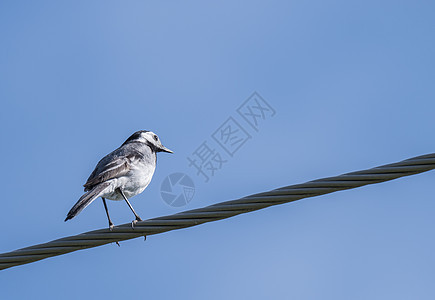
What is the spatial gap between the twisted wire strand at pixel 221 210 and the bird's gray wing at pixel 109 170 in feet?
10.9

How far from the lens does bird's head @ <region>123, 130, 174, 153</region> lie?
11.7 m

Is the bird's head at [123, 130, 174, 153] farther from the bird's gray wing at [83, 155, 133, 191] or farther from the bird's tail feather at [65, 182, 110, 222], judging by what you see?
the bird's tail feather at [65, 182, 110, 222]

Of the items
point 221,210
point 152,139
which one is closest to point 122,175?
point 152,139

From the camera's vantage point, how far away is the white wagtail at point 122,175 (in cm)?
900

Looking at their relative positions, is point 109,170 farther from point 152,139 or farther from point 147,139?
point 152,139

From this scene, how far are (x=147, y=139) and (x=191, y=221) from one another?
652 centimetres

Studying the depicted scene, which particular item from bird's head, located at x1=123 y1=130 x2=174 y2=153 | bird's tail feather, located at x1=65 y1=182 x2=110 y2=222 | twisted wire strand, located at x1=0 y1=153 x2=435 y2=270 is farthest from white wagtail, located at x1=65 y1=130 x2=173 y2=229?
twisted wire strand, located at x1=0 y1=153 x2=435 y2=270

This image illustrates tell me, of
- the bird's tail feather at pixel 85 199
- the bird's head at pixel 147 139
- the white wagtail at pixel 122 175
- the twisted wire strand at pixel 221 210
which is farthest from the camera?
the bird's head at pixel 147 139

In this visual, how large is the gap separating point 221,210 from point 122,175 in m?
4.41

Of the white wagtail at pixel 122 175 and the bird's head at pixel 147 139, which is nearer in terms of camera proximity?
the white wagtail at pixel 122 175

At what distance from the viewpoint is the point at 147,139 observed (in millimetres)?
11844

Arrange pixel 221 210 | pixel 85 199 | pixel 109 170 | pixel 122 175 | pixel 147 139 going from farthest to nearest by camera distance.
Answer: pixel 147 139 < pixel 122 175 < pixel 109 170 < pixel 85 199 < pixel 221 210

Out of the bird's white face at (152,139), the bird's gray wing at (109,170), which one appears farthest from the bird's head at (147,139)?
the bird's gray wing at (109,170)

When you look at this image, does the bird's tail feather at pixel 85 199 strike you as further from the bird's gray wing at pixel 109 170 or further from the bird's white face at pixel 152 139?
the bird's white face at pixel 152 139
